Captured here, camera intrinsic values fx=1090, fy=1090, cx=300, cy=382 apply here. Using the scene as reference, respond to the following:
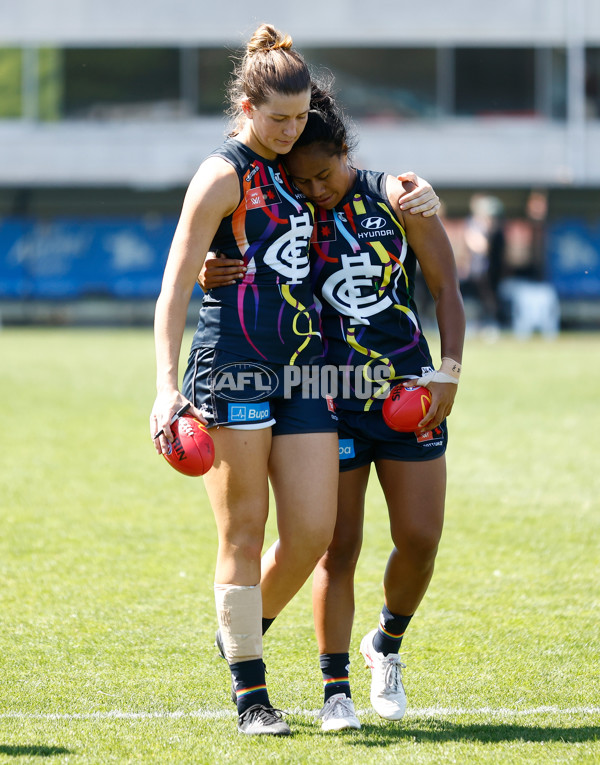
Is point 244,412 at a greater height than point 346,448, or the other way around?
point 244,412

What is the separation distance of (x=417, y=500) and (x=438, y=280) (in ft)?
2.56

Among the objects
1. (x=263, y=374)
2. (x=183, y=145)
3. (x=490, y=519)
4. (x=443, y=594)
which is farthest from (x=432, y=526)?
(x=183, y=145)

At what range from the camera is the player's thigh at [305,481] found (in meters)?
3.55

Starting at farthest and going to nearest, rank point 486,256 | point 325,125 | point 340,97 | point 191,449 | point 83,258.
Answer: point 340,97 < point 83,258 < point 486,256 < point 325,125 < point 191,449

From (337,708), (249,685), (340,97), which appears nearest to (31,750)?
(249,685)

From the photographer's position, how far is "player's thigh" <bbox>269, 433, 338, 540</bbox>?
3551 millimetres

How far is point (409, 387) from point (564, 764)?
1302 mm

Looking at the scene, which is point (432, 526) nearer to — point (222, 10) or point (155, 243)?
point (155, 243)

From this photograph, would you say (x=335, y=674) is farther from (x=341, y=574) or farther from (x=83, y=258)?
(x=83, y=258)

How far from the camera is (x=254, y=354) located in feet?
11.7

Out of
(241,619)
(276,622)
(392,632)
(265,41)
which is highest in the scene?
(265,41)

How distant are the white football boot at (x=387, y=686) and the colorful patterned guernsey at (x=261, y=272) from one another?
1155mm

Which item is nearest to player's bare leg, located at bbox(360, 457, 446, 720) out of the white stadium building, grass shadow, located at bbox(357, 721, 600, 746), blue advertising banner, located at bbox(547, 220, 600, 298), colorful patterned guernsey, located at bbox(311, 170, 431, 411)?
grass shadow, located at bbox(357, 721, 600, 746)

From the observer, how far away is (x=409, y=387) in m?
3.77
